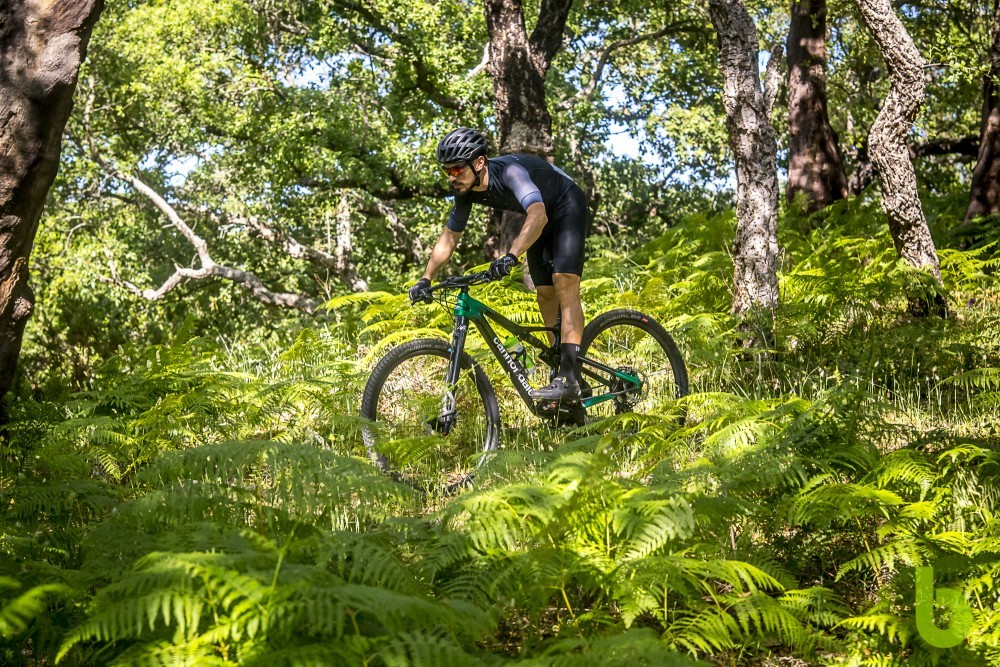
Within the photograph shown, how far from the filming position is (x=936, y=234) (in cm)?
1220

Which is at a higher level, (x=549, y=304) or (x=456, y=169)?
(x=456, y=169)

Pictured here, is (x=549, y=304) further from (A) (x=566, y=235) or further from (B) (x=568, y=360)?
(A) (x=566, y=235)

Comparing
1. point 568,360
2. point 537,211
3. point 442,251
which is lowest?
point 568,360

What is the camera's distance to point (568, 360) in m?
6.48

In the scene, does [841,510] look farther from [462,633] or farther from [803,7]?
[803,7]

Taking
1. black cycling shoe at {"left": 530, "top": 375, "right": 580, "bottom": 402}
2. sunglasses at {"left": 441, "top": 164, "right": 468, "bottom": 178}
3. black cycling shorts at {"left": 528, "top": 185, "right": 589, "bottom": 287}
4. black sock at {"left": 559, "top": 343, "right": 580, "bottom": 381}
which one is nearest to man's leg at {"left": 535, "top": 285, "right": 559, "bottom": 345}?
black cycling shorts at {"left": 528, "top": 185, "right": 589, "bottom": 287}

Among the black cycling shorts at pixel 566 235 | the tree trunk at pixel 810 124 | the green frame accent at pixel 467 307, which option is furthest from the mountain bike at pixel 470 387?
the tree trunk at pixel 810 124

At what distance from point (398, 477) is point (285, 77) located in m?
15.7

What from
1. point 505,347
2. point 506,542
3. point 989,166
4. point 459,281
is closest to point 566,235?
point 459,281

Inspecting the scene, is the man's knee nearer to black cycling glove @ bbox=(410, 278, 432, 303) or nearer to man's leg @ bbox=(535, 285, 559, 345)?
man's leg @ bbox=(535, 285, 559, 345)

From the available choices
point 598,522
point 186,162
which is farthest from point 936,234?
point 186,162

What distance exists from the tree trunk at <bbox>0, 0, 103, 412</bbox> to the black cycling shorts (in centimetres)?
299

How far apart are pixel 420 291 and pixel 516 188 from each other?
0.89 m

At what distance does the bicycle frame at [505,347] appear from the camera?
6.21m
